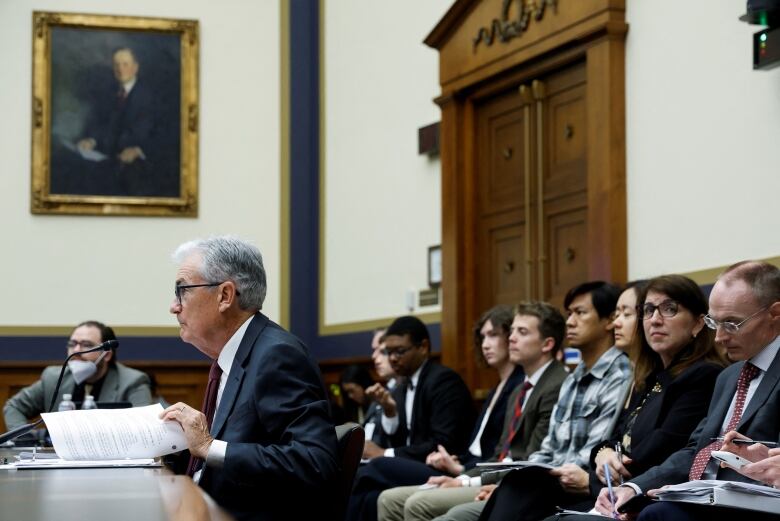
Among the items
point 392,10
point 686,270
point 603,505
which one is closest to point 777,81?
point 686,270

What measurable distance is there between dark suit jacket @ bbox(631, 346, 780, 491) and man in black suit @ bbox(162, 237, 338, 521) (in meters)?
1.24

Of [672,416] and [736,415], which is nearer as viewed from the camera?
[736,415]

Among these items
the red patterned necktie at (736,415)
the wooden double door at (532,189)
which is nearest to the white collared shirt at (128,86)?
the wooden double door at (532,189)

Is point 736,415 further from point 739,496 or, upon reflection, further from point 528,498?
point 528,498

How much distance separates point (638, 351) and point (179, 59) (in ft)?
22.7

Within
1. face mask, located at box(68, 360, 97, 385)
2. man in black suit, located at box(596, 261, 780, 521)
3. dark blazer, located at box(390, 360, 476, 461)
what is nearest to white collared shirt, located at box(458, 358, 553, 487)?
dark blazer, located at box(390, 360, 476, 461)

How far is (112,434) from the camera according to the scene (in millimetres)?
3457

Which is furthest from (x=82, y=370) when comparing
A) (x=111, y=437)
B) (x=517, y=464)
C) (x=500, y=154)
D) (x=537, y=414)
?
(x=111, y=437)

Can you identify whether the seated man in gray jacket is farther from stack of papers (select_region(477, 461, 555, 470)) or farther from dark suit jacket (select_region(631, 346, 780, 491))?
dark suit jacket (select_region(631, 346, 780, 491))

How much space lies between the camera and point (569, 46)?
23.0ft

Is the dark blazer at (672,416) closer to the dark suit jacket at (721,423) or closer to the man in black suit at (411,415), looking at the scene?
the dark suit jacket at (721,423)

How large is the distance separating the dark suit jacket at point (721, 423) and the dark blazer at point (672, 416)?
3.7 inches

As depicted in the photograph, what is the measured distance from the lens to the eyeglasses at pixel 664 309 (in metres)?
4.56

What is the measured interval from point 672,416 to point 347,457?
148cm
